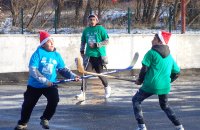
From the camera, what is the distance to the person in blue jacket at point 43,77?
30.7ft

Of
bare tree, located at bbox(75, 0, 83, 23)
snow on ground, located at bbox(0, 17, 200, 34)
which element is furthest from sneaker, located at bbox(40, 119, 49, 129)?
bare tree, located at bbox(75, 0, 83, 23)

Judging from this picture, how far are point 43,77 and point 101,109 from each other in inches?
114

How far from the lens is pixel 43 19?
21484mm

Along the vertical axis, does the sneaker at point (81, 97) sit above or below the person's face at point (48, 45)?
below

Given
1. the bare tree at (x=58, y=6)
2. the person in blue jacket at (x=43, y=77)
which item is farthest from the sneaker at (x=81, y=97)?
the bare tree at (x=58, y=6)

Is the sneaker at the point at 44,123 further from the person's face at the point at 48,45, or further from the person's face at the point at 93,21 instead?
the person's face at the point at 93,21

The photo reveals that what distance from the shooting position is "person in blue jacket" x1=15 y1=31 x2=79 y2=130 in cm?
935

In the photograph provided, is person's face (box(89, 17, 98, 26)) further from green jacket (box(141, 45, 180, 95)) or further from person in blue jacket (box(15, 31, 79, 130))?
green jacket (box(141, 45, 180, 95))

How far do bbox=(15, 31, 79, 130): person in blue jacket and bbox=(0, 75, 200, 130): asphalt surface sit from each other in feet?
1.39

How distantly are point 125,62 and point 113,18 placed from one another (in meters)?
4.18

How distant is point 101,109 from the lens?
39.5ft

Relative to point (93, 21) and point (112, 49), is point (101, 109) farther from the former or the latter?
point (112, 49)

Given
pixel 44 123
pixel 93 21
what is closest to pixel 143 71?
pixel 44 123

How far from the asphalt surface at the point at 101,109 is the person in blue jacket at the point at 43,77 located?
1.39 feet
